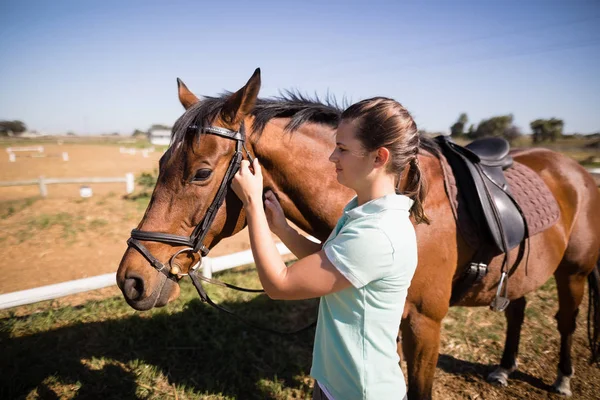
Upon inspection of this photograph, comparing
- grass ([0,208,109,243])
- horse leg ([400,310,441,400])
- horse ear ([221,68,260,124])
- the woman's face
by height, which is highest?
horse ear ([221,68,260,124])

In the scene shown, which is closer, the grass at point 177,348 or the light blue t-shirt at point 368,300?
the light blue t-shirt at point 368,300

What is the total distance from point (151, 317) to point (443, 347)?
11.9 feet

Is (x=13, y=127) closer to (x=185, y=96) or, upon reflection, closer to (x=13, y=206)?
(x=13, y=206)

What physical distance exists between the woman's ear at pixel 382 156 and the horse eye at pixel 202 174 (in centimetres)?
93

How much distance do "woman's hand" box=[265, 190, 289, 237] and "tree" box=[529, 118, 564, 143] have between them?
37.1 metres

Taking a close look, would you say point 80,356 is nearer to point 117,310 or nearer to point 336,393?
point 117,310

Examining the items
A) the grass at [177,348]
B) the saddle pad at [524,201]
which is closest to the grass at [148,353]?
the grass at [177,348]

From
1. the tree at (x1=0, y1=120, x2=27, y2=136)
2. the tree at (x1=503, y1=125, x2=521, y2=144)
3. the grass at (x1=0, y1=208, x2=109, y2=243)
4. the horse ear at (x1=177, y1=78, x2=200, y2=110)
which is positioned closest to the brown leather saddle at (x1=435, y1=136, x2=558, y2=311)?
the horse ear at (x1=177, y1=78, x2=200, y2=110)

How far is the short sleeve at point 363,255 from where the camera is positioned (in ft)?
3.46

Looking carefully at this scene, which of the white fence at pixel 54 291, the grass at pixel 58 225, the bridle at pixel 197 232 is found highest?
the bridle at pixel 197 232

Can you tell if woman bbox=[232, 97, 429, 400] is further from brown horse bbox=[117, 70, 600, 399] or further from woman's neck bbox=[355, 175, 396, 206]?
brown horse bbox=[117, 70, 600, 399]

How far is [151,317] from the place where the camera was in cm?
366

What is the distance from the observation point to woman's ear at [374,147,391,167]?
114cm

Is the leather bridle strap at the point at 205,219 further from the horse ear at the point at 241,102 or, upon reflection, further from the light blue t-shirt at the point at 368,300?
the light blue t-shirt at the point at 368,300
